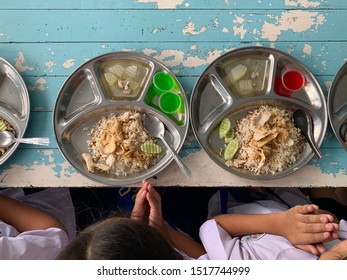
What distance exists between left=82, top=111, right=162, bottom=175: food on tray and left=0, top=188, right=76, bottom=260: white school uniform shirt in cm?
27

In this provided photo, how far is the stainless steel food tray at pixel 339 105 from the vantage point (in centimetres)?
151

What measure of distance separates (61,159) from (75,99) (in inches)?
8.4

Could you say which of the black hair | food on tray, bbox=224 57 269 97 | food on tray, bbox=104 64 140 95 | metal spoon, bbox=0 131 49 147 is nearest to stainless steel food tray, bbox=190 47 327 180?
food on tray, bbox=224 57 269 97

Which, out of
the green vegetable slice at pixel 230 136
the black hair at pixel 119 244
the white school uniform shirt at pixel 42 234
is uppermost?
the green vegetable slice at pixel 230 136

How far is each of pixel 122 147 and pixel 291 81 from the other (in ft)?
2.09

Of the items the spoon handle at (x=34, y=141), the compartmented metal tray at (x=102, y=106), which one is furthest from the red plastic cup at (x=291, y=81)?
the spoon handle at (x=34, y=141)

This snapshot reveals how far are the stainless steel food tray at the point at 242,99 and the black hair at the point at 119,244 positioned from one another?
424 millimetres

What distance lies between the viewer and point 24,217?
1.61 meters

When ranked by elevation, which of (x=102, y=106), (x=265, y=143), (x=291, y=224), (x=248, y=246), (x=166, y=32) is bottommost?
(x=248, y=246)

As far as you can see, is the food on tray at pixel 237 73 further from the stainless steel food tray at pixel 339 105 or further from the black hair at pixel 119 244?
the black hair at pixel 119 244

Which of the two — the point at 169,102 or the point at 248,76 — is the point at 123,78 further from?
the point at 248,76

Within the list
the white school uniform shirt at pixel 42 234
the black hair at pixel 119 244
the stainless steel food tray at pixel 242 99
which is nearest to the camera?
the black hair at pixel 119 244

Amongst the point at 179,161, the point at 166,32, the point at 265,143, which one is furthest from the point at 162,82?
the point at 265,143
